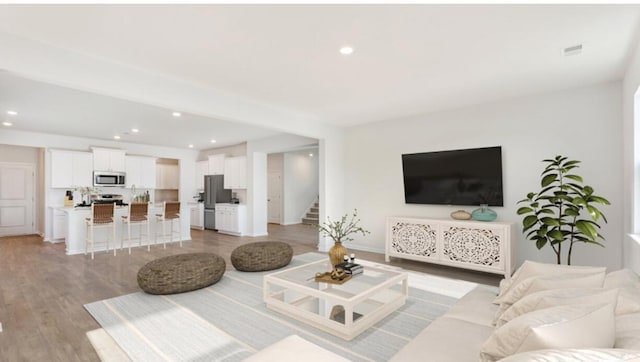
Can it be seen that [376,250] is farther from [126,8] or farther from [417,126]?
[126,8]

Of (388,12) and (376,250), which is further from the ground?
(388,12)

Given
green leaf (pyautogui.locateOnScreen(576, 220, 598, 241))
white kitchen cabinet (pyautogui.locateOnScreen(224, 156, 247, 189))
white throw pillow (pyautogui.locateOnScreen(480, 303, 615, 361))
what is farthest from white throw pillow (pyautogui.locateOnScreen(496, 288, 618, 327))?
white kitchen cabinet (pyautogui.locateOnScreen(224, 156, 247, 189))

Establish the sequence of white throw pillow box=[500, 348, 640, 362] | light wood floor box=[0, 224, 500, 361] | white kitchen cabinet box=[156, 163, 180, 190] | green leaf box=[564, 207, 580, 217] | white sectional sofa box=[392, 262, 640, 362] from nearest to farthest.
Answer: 1. white throw pillow box=[500, 348, 640, 362]
2. white sectional sofa box=[392, 262, 640, 362]
3. light wood floor box=[0, 224, 500, 361]
4. green leaf box=[564, 207, 580, 217]
5. white kitchen cabinet box=[156, 163, 180, 190]

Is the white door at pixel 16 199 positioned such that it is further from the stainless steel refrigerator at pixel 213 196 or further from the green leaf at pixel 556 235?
the green leaf at pixel 556 235

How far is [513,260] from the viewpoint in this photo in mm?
4219

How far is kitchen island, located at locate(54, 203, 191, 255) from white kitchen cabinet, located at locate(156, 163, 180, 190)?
10.7 feet

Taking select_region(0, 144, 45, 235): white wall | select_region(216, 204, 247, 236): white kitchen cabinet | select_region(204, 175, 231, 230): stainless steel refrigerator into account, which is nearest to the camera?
select_region(216, 204, 247, 236): white kitchen cabinet

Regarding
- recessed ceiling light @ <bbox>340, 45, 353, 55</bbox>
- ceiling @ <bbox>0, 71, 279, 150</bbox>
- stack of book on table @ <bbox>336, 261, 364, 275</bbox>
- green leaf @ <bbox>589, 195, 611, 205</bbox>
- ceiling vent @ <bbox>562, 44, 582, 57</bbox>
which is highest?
recessed ceiling light @ <bbox>340, 45, 353, 55</bbox>

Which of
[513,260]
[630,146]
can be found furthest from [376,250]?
[630,146]

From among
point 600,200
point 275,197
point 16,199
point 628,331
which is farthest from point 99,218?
point 600,200

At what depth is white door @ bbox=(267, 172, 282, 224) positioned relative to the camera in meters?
11.1

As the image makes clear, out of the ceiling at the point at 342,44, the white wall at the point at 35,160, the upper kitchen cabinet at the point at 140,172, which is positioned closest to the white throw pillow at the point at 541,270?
the ceiling at the point at 342,44

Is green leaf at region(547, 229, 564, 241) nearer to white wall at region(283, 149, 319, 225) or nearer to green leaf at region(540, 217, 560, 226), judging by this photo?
green leaf at region(540, 217, 560, 226)

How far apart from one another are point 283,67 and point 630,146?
12.1 feet
